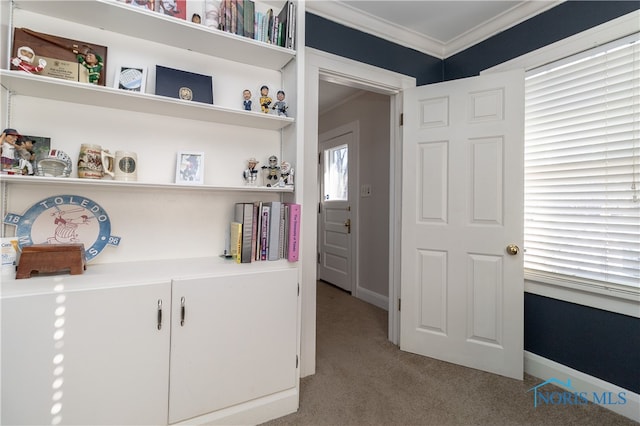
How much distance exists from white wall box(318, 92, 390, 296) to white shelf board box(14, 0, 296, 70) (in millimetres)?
1879

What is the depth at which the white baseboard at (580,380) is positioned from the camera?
1536mm

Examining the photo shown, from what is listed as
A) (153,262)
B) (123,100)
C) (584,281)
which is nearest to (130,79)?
(123,100)

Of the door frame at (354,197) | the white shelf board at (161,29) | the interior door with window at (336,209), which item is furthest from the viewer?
the interior door with window at (336,209)

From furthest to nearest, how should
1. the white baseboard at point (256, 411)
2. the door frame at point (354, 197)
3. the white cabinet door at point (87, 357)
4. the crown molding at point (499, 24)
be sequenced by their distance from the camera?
the door frame at point (354, 197), the crown molding at point (499, 24), the white baseboard at point (256, 411), the white cabinet door at point (87, 357)

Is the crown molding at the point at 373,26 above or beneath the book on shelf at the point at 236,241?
above

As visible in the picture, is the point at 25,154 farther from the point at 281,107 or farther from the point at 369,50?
the point at 369,50

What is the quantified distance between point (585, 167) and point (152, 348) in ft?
8.35

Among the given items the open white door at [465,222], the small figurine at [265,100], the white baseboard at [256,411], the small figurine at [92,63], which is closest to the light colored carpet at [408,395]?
the white baseboard at [256,411]

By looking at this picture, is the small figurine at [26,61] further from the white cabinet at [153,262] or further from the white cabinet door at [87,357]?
the white cabinet door at [87,357]

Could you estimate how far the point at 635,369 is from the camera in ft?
5.06

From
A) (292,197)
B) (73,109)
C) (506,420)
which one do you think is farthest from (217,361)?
(506,420)

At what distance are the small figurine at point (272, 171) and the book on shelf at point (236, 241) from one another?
32 cm

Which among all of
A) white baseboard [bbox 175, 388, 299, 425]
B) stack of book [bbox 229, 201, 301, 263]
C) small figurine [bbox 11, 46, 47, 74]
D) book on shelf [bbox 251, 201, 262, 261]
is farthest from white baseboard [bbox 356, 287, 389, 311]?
small figurine [bbox 11, 46, 47, 74]

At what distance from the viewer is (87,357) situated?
43.9 inches
